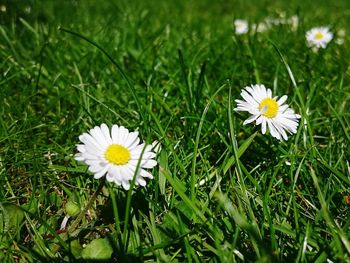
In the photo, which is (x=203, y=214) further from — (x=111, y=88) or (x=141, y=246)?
(x=111, y=88)

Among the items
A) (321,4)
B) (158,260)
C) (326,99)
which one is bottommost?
(158,260)

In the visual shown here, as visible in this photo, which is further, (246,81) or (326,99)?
(246,81)

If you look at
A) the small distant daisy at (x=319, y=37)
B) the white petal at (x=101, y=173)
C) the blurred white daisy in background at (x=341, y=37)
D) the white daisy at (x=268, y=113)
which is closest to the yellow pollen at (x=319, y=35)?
the small distant daisy at (x=319, y=37)

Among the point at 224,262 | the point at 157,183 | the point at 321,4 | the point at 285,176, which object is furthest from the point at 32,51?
the point at 321,4

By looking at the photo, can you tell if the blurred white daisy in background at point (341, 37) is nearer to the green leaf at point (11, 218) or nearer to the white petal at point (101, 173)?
the white petal at point (101, 173)

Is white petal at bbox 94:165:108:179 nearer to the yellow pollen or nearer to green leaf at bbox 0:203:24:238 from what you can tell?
green leaf at bbox 0:203:24:238

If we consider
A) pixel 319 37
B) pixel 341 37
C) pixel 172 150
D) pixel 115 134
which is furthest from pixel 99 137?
pixel 341 37
